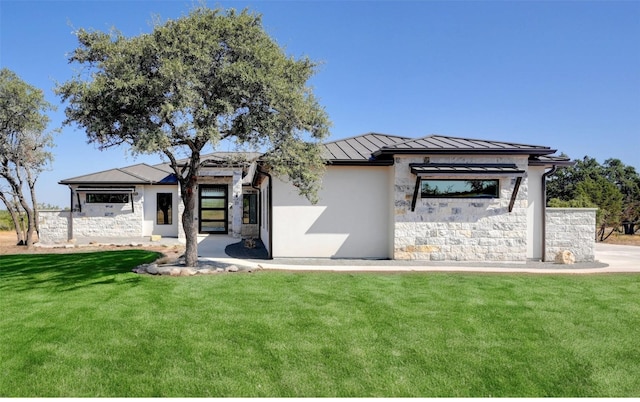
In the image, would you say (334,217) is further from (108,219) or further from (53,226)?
(53,226)

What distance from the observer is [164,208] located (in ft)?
68.9

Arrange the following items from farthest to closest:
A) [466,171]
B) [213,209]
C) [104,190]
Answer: [213,209] → [104,190] → [466,171]

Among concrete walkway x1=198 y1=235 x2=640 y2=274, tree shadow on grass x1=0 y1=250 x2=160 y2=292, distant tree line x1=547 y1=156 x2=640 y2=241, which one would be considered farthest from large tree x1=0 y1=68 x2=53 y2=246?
distant tree line x1=547 y1=156 x2=640 y2=241

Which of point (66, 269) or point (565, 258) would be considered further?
point (565, 258)

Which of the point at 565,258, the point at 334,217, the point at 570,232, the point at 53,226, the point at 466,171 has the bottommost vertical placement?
the point at 565,258

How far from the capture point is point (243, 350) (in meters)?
4.79

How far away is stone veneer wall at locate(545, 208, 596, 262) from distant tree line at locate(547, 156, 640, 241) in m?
1.95

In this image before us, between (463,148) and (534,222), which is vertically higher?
(463,148)

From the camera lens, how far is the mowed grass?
13.3 ft

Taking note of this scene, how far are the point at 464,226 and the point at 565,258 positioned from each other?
3279mm

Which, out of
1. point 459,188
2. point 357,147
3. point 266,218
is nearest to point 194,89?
point 357,147

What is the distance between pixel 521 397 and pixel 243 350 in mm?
3263

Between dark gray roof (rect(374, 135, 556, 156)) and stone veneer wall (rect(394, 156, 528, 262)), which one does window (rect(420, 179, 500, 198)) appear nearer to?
stone veneer wall (rect(394, 156, 528, 262))

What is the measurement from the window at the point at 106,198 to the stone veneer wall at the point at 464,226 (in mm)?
16137
